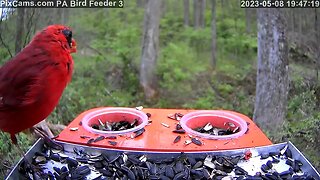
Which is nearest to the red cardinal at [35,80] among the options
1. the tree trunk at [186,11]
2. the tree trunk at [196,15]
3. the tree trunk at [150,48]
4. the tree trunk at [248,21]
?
the tree trunk at [150,48]

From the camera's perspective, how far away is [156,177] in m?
2.64

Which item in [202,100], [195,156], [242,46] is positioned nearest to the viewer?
Result: [195,156]

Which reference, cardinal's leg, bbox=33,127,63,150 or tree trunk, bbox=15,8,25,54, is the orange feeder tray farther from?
tree trunk, bbox=15,8,25,54

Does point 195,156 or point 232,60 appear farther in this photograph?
point 232,60

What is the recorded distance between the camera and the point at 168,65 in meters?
10.9

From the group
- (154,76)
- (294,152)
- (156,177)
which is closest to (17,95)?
(156,177)

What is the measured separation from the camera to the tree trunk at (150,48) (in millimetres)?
10000

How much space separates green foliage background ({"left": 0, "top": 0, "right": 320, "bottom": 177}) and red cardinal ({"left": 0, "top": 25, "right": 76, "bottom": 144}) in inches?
152

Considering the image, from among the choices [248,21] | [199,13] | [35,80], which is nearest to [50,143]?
[35,80]

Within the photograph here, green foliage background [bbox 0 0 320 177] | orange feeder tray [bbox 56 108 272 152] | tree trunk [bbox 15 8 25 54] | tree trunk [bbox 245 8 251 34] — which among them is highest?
tree trunk [bbox 15 8 25 54]

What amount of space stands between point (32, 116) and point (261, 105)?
4363 mm

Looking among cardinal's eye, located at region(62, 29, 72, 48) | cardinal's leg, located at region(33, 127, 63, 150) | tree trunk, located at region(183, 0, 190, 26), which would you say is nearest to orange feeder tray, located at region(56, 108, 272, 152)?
cardinal's leg, located at region(33, 127, 63, 150)

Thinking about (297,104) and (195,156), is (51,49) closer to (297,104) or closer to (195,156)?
(195,156)

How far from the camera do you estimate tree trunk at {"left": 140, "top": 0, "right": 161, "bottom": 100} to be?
10.0 m
